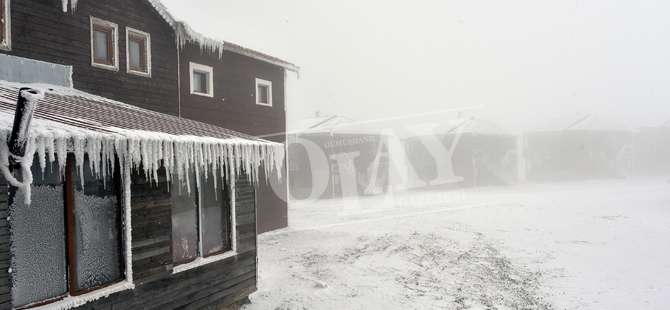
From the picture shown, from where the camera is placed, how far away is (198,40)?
10.4 metres

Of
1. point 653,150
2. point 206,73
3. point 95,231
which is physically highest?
point 206,73

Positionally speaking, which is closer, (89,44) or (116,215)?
(116,215)

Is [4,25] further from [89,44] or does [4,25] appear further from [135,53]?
[135,53]

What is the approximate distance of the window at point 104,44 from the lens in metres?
7.84

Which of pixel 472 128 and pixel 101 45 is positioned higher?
pixel 101 45

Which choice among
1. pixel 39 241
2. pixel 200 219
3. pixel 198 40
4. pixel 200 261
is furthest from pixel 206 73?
pixel 39 241

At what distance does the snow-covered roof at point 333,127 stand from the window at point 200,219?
757 inches

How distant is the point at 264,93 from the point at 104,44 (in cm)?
621

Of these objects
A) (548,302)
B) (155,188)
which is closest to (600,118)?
(548,302)

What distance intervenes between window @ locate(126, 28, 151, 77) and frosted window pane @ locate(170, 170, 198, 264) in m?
4.25

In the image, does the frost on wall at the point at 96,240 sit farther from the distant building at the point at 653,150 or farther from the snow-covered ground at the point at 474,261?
the distant building at the point at 653,150

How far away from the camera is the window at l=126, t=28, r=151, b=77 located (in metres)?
8.45

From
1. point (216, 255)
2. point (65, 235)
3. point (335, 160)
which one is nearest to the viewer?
point (65, 235)

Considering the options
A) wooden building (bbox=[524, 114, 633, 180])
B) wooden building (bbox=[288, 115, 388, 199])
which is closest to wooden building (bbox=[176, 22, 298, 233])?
wooden building (bbox=[288, 115, 388, 199])
